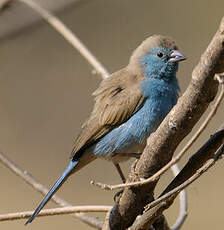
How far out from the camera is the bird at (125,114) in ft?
13.8

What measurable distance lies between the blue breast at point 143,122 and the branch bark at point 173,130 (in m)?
1.07

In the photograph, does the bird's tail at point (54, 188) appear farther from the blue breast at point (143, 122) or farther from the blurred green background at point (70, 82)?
the blurred green background at point (70, 82)

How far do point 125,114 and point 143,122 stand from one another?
15 cm

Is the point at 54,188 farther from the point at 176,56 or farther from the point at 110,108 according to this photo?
the point at 176,56

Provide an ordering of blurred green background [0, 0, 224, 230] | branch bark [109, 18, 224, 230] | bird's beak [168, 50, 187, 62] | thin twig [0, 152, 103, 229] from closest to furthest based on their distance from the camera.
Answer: branch bark [109, 18, 224, 230], thin twig [0, 152, 103, 229], bird's beak [168, 50, 187, 62], blurred green background [0, 0, 224, 230]

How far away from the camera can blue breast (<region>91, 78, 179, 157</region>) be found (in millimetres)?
4184

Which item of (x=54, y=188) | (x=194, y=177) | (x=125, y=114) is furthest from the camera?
(x=125, y=114)

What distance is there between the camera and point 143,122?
4172 millimetres

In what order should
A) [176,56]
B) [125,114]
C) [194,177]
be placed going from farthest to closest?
1. [176,56]
2. [125,114]
3. [194,177]

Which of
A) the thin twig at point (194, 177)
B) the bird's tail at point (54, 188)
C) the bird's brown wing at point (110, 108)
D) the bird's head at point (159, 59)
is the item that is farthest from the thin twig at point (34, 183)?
the bird's head at point (159, 59)

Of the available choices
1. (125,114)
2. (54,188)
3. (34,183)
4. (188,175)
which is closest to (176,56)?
(125,114)

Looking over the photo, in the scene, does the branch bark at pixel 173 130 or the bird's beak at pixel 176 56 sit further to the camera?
the bird's beak at pixel 176 56

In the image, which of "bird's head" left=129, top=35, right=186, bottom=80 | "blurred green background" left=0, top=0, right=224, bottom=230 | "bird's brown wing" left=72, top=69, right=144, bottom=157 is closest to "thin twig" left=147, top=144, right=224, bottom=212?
"bird's brown wing" left=72, top=69, right=144, bottom=157

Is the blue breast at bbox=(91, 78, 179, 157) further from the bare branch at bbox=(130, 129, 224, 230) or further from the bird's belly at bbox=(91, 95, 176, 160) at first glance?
the bare branch at bbox=(130, 129, 224, 230)
